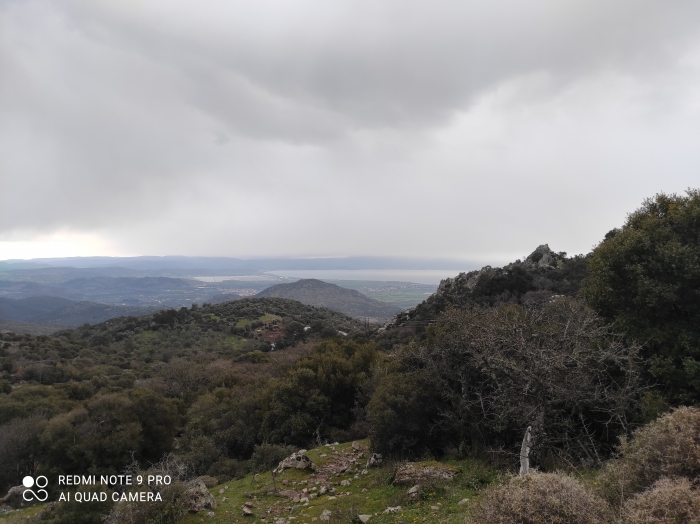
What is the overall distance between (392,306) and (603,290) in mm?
89122

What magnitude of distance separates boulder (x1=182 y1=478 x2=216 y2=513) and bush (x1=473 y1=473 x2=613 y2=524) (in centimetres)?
808

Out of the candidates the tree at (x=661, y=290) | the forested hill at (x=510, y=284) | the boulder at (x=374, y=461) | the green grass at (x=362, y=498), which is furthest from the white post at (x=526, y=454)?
the forested hill at (x=510, y=284)

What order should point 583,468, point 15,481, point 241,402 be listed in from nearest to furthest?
point 583,468
point 15,481
point 241,402

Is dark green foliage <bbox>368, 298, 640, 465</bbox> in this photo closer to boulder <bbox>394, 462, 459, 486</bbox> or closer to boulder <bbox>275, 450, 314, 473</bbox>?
boulder <bbox>394, 462, 459, 486</bbox>

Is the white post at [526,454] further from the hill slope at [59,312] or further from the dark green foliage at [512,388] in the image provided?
the hill slope at [59,312]

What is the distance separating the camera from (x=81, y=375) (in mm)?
29688

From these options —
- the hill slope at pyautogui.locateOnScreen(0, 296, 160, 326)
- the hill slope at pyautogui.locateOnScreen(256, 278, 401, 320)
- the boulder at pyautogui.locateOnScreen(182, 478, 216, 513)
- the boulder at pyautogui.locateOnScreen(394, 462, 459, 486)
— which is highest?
the boulder at pyautogui.locateOnScreen(394, 462, 459, 486)

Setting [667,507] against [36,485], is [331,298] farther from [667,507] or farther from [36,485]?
[667,507]

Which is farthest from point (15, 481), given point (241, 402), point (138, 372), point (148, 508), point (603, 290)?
point (603, 290)

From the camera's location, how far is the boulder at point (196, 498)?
29.1 feet

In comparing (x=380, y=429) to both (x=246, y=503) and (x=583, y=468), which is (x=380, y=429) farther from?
(x=583, y=468)

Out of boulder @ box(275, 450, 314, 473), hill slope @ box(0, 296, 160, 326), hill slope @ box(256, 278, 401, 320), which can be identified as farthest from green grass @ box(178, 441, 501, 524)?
hill slope @ box(0, 296, 160, 326)

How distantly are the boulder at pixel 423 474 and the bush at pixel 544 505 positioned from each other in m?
5.27

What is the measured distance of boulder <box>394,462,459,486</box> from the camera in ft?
28.5
